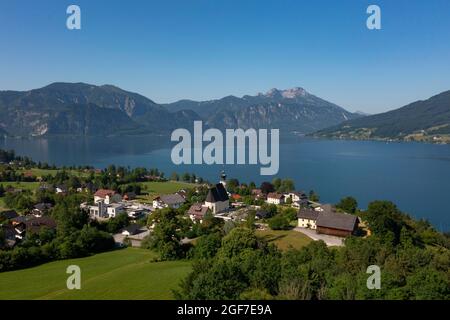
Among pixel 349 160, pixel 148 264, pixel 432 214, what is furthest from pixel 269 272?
pixel 349 160

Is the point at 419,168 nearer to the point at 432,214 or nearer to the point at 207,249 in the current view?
the point at 432,214

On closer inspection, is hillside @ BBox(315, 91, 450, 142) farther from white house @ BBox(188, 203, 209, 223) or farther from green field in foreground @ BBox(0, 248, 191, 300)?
green field in foreground @ BBox(0, 248, 191, 300)

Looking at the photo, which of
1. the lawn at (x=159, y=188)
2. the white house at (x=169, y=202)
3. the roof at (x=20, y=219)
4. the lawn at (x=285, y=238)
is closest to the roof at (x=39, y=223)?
the roof at (x=20, y=219)

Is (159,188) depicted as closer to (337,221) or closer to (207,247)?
(337,221)

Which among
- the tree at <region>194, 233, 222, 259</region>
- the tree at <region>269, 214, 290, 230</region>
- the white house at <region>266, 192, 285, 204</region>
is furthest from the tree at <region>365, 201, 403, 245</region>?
the white house at <region>266, 192, 285, 204</region>

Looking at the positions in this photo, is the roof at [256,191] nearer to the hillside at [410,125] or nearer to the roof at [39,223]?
the roof at [39,223]
